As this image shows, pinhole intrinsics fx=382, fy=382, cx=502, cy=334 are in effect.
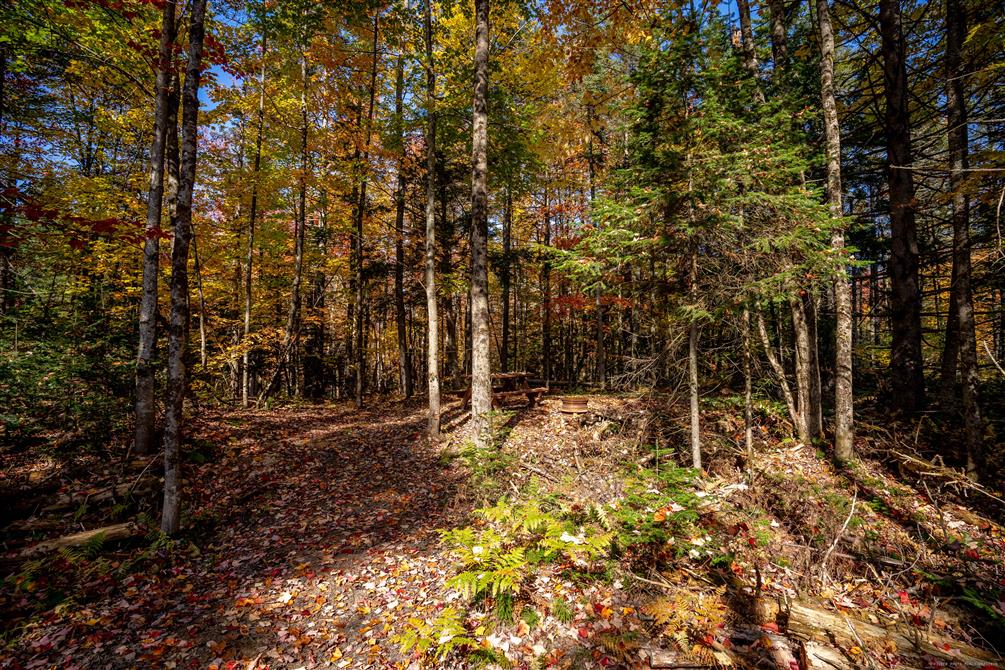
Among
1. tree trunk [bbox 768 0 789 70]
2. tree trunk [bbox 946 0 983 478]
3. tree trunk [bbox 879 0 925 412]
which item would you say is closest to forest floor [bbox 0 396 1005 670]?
tree trunk [bbox 946 0 983 478]

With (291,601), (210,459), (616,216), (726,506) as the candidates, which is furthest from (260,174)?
(726,506)

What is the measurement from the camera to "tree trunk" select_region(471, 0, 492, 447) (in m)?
8.95

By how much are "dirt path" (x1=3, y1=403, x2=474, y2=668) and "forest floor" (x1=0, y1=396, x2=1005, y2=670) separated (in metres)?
0.03

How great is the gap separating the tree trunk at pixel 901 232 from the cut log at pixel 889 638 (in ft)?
28.0

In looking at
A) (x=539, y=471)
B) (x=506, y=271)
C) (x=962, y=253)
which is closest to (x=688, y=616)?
(x=539, y=471)

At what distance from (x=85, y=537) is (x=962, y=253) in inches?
666

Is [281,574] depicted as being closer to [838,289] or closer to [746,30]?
[838,289]

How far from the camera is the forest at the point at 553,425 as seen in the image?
14.0 ft

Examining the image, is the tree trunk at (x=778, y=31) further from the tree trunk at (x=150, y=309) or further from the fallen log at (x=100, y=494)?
the fallen log at (x=100, y=494)

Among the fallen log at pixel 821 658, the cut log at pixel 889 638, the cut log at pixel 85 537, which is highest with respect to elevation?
the cut log at pixel 85 537

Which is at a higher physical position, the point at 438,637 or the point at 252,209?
the point at 252,209

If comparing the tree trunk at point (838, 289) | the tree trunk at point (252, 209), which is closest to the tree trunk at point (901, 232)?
the tree trunk at point (838, 289)

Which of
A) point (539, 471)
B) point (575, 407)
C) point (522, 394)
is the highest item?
point (522, 394)

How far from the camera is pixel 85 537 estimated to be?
5.70 metres
